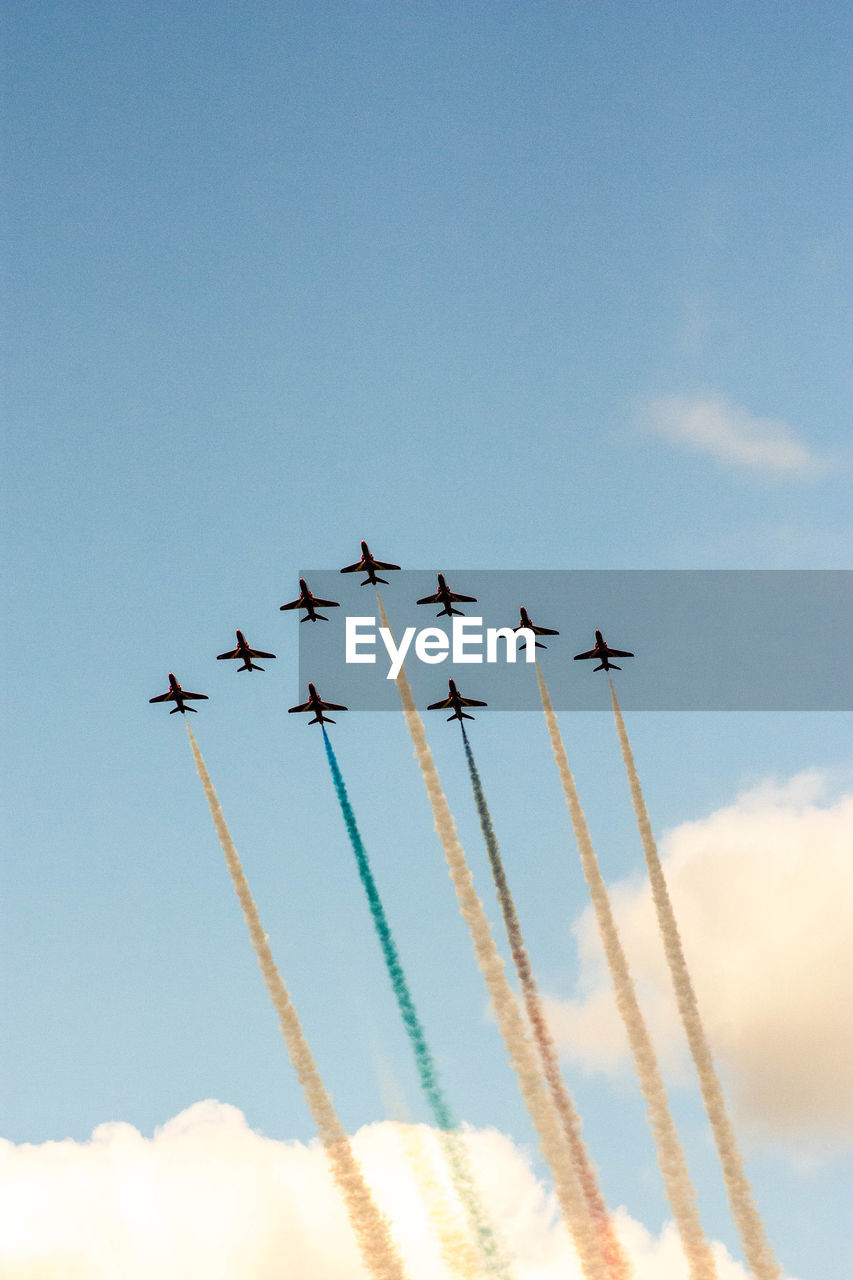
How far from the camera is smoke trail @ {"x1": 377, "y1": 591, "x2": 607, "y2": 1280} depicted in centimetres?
11406

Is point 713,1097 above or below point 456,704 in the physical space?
below

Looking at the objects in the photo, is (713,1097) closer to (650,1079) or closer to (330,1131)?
(650,1079)

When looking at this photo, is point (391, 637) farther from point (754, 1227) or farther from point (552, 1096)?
point (754, 1227)

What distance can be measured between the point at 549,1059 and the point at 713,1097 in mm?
15797

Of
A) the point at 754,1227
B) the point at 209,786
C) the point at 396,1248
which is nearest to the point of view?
the point at 396,1248

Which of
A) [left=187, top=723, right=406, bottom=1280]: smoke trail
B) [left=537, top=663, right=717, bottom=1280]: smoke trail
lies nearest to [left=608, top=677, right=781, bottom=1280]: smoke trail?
[left=537, top=663, right=717, bottom=1280]: smoke trail

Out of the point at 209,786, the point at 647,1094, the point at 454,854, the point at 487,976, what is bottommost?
the point at 647,1094

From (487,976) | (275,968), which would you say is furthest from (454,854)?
(275,968)

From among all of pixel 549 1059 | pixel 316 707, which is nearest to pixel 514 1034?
pixel 549 1059

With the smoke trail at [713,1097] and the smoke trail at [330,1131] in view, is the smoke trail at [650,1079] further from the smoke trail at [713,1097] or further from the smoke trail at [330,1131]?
the smoke trail at [330,1131]

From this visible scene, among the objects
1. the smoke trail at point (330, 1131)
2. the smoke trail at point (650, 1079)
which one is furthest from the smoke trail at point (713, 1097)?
the smoke trail at point (330, 1131)

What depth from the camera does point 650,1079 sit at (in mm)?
119438

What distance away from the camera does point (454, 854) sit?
400 feet

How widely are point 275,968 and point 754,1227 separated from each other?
5043 cm
